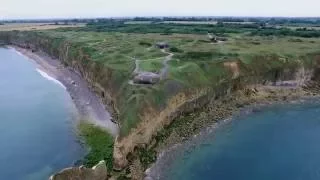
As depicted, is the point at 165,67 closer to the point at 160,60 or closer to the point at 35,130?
the point at 160,60

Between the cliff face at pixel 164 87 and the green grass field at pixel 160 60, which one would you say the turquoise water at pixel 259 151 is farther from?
the green grass field at pixel 160 60

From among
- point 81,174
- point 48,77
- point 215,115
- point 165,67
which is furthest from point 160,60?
point 48,77

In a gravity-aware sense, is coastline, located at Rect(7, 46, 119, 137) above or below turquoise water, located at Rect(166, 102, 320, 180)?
above

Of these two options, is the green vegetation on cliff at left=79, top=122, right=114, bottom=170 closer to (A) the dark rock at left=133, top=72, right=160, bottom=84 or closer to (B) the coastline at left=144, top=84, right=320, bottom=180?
(B) the coastline at left=144, top=84, right=320, bottom=180

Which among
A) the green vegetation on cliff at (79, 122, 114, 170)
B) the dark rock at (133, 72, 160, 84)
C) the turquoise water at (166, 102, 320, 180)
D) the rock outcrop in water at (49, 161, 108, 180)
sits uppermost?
the dark rock at (133, 72, 160, 84)

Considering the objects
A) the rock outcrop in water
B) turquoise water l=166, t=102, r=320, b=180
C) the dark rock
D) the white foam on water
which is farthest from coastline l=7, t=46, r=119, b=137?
turquoise water l=166, t=102, r=320, b=180

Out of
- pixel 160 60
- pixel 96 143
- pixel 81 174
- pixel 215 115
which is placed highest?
pixel 160 60

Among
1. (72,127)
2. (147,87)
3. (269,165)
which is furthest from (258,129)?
(72,127)
